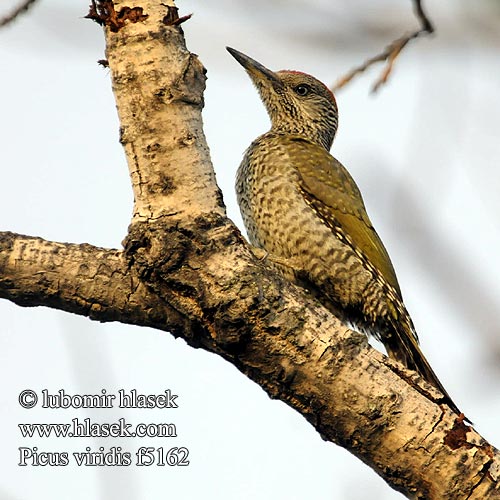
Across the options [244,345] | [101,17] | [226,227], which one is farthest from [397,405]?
[101,17]

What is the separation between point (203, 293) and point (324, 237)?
2.01m

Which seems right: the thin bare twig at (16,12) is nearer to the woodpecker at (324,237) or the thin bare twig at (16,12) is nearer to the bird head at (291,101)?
the woodpecker at (324,237)

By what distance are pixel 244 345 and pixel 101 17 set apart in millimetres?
1221

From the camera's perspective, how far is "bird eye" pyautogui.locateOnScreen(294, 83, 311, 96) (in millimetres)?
6203

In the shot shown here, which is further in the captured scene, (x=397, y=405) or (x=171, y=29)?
(x=171, y=29)

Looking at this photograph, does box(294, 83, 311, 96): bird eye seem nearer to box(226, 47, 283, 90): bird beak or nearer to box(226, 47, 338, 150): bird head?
box(226, 47, 338, 150): bird head

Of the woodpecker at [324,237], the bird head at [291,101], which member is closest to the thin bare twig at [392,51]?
the woodpecker at [324,237]

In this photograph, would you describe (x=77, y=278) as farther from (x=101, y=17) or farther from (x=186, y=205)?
(x=101, y=17)

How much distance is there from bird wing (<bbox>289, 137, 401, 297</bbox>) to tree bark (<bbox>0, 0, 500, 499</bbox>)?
1877mm

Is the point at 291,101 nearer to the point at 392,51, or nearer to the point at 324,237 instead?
the point at 324,237

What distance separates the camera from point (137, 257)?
106 inches

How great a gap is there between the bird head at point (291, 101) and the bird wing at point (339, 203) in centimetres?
101

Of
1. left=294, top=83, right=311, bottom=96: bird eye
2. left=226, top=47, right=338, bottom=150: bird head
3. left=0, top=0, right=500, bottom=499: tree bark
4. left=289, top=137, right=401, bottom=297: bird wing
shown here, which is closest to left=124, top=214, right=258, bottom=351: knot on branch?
left=0, top=0, right=500, bottom=499: tree bark

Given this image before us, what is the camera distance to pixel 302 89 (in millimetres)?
6230
